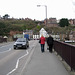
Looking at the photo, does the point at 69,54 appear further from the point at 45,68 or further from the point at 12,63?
the point at 12,63

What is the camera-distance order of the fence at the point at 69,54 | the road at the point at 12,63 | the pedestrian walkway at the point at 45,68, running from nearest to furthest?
the fence at the point at 69,54 → the pedestrian walkway at the point at 45,68 → the road at the point at 12,63

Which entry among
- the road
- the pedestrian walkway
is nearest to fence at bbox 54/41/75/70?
the pedestrian walkway

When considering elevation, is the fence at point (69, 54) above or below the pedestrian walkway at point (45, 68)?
above

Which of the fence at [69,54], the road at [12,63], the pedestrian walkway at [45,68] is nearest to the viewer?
the fence at [69,54]

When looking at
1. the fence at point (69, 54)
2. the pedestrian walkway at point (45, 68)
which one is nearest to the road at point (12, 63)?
the pedestrian walkway at point (45, 68)

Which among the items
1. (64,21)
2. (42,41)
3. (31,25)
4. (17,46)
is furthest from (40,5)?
(31,25)

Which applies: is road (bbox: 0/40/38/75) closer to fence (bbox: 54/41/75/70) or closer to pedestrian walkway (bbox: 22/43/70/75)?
pedestrian walkway (bbox: 22/43/70/75)

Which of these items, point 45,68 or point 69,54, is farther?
point 45,68

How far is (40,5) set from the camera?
43219 millimetres

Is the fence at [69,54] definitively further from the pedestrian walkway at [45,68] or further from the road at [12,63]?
the road at [12,63]

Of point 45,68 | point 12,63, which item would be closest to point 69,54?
point 45,68

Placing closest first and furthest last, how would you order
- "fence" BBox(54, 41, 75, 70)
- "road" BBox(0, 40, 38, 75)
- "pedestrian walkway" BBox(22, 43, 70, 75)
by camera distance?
"fence" BBox(54, 41, 75, 70) < "pedestrian walkway" BBox(22, 43, 70, 75) < "road" BBox(0, 40, 38, 75)

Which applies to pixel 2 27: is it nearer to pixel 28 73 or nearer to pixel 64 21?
pixel 64 21

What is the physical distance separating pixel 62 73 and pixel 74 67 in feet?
2.21
